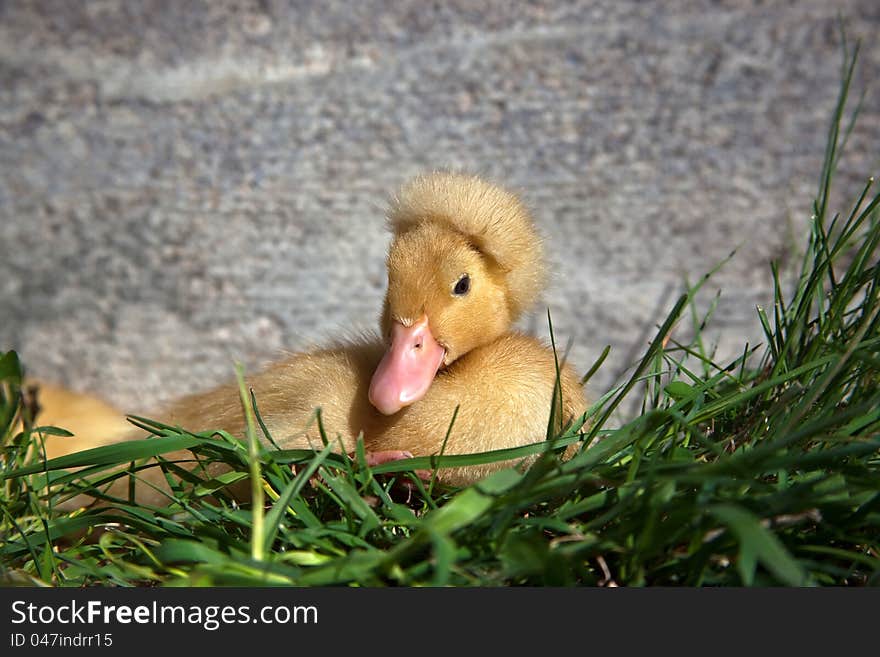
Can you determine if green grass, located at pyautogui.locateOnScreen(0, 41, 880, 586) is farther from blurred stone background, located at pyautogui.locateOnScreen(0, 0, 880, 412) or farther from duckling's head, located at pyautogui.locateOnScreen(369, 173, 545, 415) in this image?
blurred stone background, located at pyautogui.locateOnScreen(0, 0, 880, 412)

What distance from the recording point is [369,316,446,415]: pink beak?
0.95 metres

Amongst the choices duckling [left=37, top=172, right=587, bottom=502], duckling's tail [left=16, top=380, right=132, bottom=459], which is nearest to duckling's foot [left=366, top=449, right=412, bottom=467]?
duckling [left=37, top=172, right=587, bottom=502]

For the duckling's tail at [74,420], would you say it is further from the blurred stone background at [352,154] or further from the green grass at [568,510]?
the green grass at [568,510]

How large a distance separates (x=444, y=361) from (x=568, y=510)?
1.13 ft

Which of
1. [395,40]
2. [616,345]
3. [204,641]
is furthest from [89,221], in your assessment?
[204,641]

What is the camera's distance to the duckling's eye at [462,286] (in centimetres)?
103

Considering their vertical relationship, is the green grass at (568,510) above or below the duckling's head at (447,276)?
below

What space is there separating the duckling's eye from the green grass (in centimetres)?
22

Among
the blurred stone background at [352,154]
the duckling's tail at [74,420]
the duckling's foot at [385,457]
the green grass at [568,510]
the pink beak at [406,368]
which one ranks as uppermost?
the blurred stone background at [352,154]

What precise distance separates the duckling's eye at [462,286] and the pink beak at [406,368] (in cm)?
6

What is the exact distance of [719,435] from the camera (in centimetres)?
98

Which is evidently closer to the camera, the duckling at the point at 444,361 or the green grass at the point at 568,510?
the green grass at the point at 568,510

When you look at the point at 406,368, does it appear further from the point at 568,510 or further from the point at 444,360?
the point at 568,510

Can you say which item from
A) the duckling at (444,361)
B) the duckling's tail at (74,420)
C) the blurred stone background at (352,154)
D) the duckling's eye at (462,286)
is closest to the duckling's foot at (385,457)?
the duckling at (444,361)
